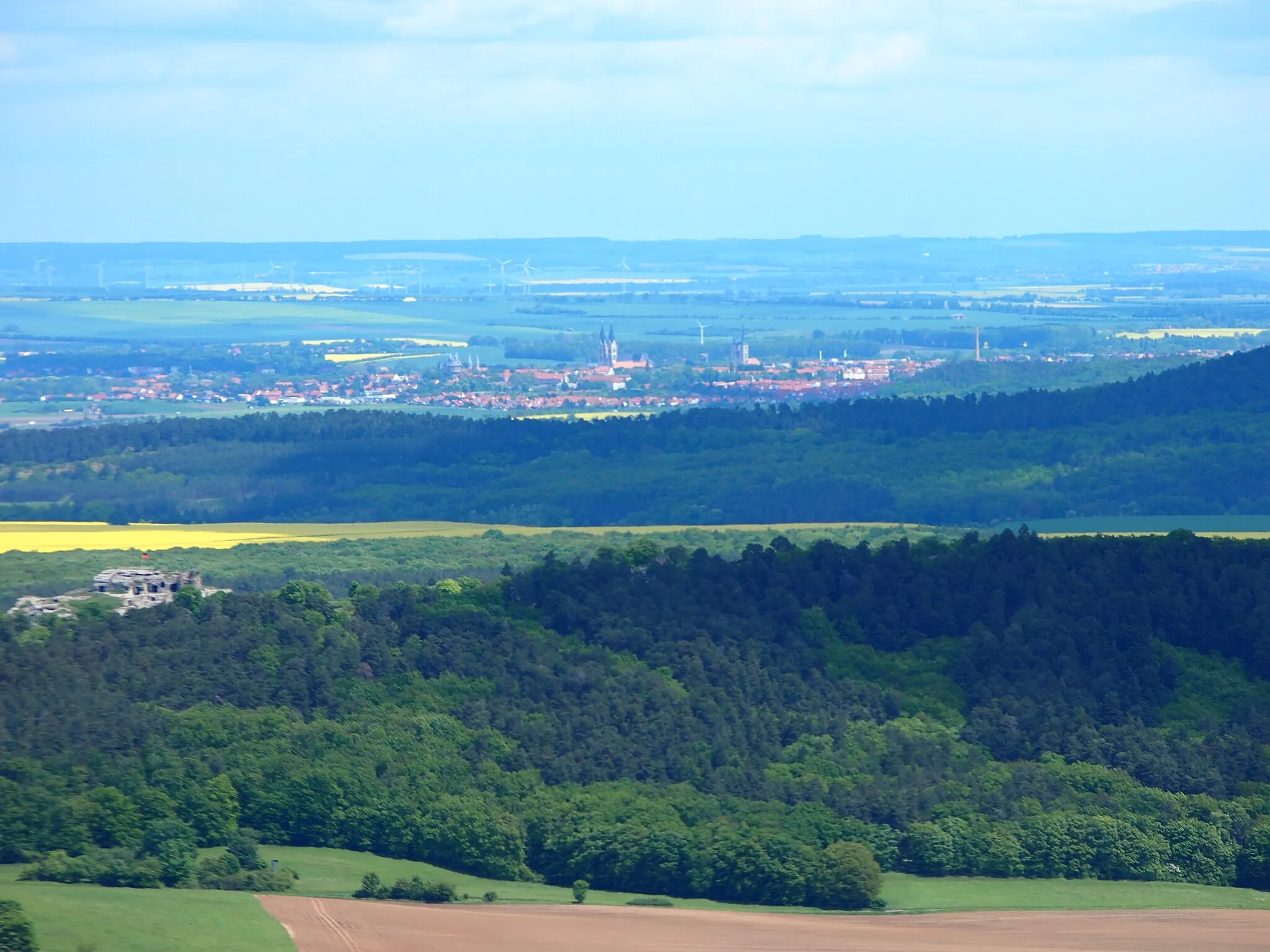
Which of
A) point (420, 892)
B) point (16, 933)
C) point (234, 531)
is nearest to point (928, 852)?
point (420, 892)

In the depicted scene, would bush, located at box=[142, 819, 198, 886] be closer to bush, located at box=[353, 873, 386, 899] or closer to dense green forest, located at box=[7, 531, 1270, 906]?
dense green forest, located at box=[7, 531, 1270, 906]

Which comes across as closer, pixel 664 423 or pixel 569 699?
pixel 569 699

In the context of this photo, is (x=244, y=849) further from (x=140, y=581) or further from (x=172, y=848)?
(x=140, y=581)

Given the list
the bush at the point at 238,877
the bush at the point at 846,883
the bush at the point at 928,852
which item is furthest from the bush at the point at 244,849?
the bush at the point at 928,852

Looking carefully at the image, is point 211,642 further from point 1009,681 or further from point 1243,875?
point 1243,875

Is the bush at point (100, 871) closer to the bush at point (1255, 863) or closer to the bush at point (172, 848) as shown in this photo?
the bush at point (172, 848)

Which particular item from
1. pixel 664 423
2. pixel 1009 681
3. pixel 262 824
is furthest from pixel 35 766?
pixel 664 423

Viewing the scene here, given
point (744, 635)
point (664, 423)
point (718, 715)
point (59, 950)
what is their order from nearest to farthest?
point (59, 950) < point (718, 715) < point (744, 635) < point (664, 423)

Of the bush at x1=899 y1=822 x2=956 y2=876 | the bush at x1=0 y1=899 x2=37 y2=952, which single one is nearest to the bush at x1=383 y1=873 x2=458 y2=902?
the bush at x1=0 y1=899 x2=37 y2=952
